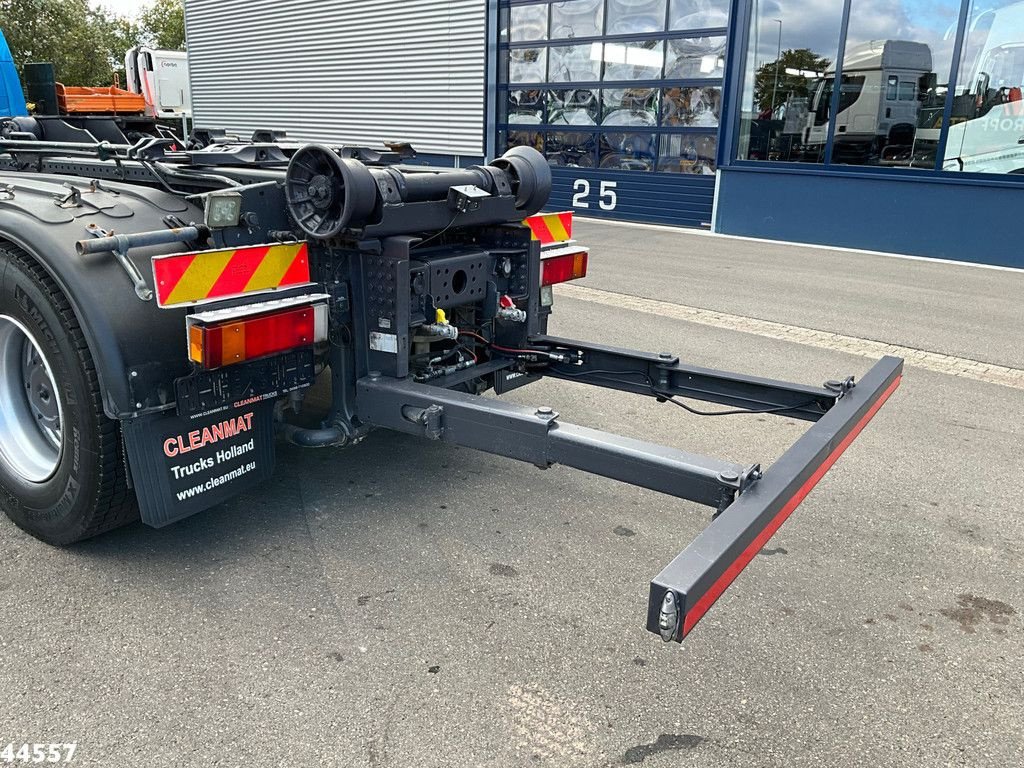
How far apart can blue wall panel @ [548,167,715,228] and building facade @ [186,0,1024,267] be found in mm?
29

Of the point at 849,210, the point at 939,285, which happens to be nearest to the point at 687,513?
the point at 939,285

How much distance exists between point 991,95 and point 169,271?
11292 mm

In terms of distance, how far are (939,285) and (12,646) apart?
9.57m

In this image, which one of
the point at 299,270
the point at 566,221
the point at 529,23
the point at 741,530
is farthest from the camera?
the point at 529,23

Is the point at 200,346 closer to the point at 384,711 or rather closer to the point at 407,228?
the point at 407,228

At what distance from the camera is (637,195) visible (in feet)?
48.3

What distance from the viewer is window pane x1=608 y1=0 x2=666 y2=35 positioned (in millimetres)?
13797

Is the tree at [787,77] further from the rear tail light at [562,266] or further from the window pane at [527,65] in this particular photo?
the rear tail light at [562,266]

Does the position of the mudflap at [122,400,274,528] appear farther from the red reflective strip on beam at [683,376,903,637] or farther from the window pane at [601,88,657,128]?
the window pane at [601,88,657,128]

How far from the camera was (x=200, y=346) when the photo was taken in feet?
9.30

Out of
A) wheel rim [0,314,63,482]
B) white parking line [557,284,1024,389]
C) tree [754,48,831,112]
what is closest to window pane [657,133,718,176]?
tree [754,48,831,112]

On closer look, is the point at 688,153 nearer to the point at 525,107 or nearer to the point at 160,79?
the point at 525,107

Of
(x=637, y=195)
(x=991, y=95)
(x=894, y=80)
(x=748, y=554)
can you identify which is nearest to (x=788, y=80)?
(x=894, y=80)

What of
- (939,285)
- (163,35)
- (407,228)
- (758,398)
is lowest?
(939,285)
